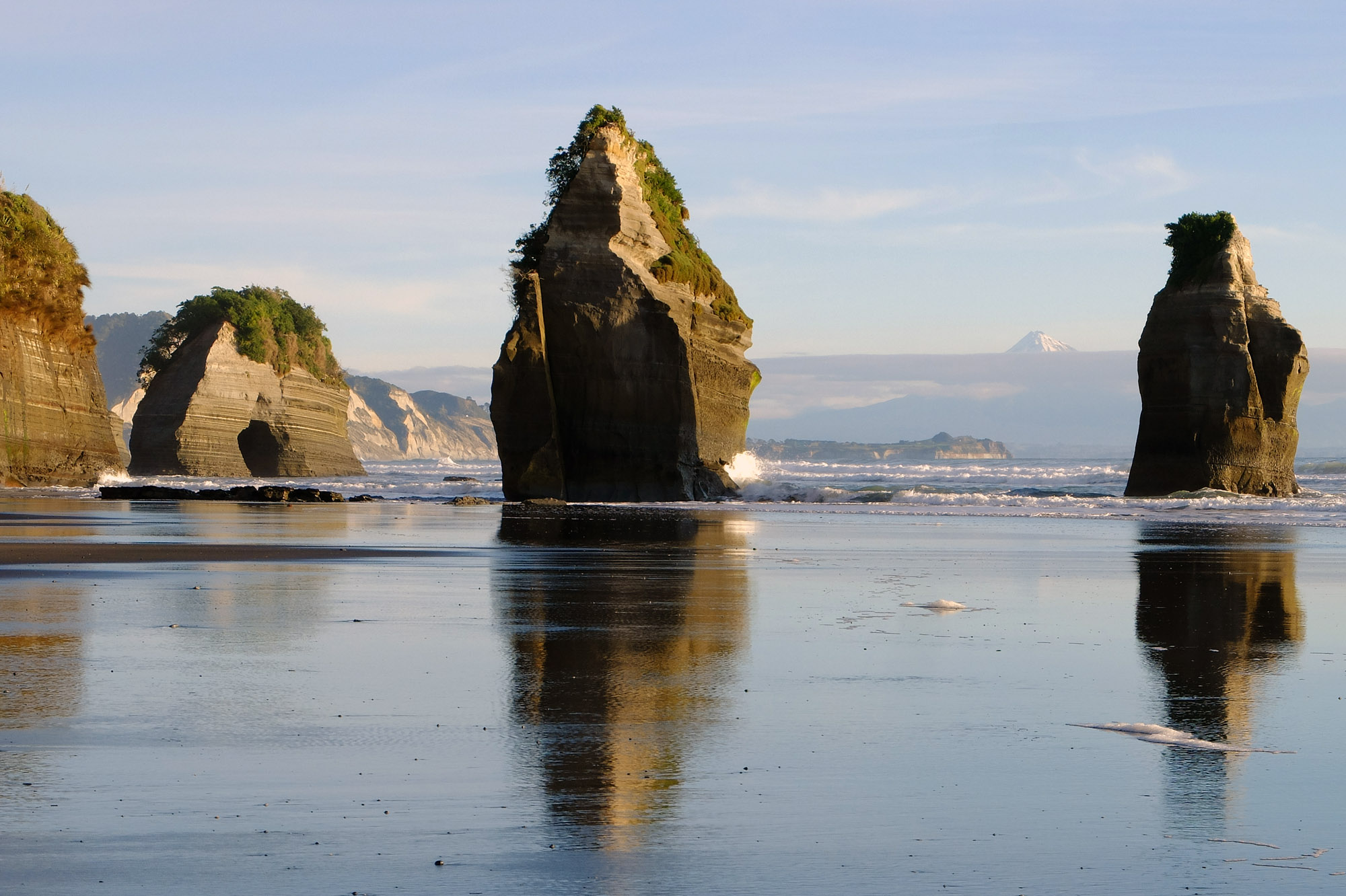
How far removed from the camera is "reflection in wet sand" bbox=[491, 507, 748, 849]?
4.64 metres

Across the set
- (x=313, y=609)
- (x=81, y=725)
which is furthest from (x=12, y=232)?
(x=81, y=725)

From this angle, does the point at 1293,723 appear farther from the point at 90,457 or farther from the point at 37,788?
the point at 90,457

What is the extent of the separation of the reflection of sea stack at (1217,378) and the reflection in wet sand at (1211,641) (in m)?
26.7

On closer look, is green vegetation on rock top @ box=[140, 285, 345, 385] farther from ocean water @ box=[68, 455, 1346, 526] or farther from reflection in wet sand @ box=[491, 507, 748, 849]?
reflection in wet sand @ box=[491, 507, 748, 849]

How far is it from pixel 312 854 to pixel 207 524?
19.9m

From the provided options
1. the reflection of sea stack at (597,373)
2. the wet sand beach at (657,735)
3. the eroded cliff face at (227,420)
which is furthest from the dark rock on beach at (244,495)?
the eroded cliff face at (227,420)

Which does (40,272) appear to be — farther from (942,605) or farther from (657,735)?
(657,735)

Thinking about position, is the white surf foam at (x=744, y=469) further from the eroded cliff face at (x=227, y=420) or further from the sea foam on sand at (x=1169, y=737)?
the sea foam on sand at (x=1169, y=737)

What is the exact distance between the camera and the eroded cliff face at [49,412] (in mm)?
38688

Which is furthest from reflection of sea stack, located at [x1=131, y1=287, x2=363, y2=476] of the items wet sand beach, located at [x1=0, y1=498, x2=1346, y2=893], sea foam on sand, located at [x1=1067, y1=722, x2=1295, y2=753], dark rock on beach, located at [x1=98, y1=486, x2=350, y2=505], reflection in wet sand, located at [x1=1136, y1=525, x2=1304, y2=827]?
sea foam on sand, located at [x1=1067, y1=722, x2=1295, y2=753]

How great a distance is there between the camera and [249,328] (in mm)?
63438

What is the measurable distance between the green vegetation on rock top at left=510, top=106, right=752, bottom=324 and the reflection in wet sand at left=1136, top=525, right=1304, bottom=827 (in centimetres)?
2402

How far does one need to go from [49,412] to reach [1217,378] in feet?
131

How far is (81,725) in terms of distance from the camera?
545cm
